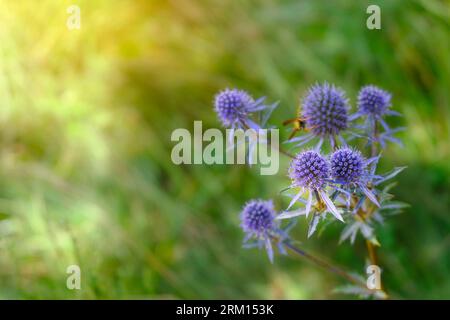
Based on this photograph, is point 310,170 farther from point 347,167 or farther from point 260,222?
point 260,222

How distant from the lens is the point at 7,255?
2457 mm

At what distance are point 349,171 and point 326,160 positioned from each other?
0.21 ft

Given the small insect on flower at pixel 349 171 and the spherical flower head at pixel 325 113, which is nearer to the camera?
the small insect on flower at pixel 349 171

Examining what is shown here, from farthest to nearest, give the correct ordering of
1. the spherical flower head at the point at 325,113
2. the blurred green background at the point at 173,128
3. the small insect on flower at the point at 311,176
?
the blurred green background at the point at 173,128
the spherical flower head at the point at 325,113
the small insect on flower at the point at 311,176

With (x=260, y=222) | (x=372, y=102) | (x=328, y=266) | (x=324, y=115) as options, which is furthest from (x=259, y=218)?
(x=372, y=102)

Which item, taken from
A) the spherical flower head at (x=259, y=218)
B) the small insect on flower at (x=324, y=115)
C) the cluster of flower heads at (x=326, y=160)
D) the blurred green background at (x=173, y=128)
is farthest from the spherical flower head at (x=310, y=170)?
the blurred green background at (x=173, y=128)

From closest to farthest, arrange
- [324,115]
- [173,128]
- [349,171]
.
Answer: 1. [349,171]
2. [324,115]
3. [173,128]

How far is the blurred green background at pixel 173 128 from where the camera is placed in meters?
2.56

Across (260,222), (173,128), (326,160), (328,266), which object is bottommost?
(328,266)

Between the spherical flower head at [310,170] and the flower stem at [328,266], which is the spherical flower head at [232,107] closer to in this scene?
the spherical flower head at [310,170]

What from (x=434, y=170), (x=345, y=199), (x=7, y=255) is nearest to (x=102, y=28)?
(x=7, y=255)

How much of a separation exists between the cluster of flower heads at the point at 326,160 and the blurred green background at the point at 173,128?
98 centimetres

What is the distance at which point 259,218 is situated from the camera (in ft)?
5.11

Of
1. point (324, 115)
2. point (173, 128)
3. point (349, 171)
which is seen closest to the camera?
point (349, 171)
